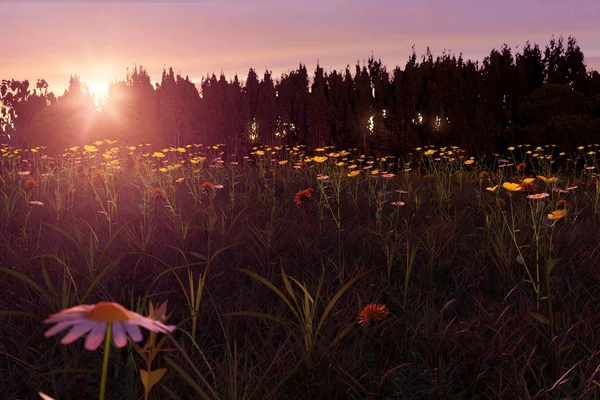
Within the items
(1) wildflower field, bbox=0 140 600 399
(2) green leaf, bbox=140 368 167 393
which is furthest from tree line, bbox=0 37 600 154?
(2) green leaf, bbox=140 368 167 393

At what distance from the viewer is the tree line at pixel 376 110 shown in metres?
11.4

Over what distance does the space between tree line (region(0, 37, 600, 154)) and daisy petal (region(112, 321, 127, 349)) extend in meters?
11.6

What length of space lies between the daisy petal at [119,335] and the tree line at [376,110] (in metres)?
11.6

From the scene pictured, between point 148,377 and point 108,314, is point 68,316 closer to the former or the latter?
point 108,314

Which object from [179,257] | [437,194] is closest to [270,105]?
[437,194]

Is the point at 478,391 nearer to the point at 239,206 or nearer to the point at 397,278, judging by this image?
the point at 397,278

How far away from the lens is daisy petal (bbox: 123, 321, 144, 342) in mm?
546

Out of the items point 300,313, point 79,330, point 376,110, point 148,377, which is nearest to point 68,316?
point 79,330

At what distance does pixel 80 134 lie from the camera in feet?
51.2

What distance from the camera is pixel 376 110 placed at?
13.5m

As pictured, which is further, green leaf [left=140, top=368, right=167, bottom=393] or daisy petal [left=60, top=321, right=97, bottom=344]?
green leaf [left=140, top=368, right=167, bottom=393]

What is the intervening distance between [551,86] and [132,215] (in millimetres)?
10790

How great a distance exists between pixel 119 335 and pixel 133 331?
18 millimetres

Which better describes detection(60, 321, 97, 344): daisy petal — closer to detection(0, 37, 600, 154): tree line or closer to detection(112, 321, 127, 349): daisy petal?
detection(112, 321, 127, 349): daisy petal
